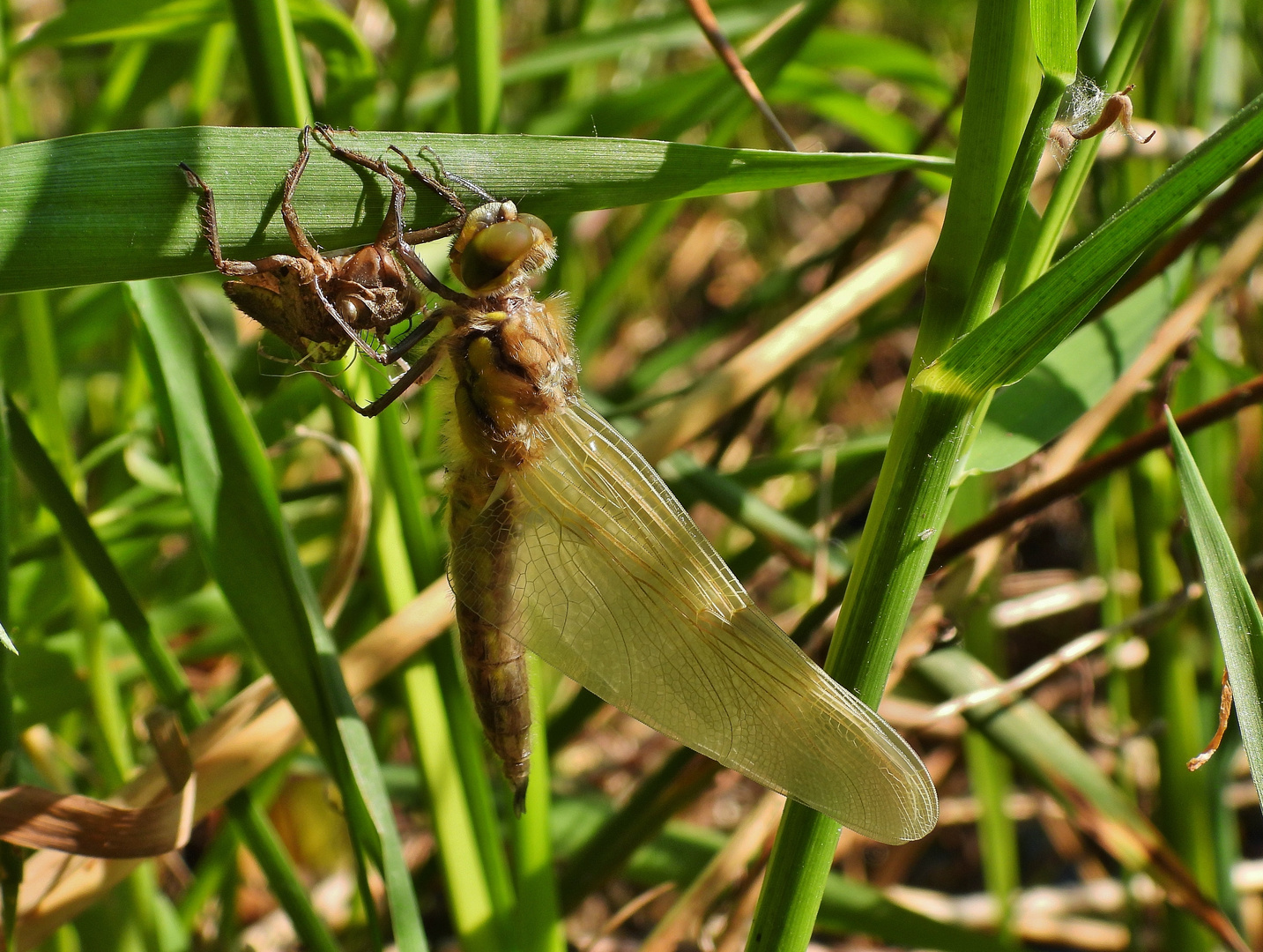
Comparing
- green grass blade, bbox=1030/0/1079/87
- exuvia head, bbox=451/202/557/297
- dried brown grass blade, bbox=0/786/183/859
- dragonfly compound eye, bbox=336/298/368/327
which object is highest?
green grass blade, bbox=1030/0/1079/87

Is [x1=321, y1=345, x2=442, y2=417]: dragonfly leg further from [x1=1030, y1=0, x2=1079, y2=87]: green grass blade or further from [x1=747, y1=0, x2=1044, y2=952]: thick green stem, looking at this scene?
[x1=1030, y1=0, x2=1079, y2=87]: green grass blade

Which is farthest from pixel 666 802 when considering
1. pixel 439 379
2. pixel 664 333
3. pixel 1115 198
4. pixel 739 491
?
pixel 664 333

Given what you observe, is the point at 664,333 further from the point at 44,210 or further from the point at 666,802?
the point at 44,210

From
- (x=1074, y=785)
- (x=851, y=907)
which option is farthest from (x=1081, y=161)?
(x=851, y=907)

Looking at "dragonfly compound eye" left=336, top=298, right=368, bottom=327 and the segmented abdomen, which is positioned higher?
"dragonfly compound eye" left=336, top=298, right=368, bottom=327

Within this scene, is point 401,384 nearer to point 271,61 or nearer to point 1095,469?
point 271,61

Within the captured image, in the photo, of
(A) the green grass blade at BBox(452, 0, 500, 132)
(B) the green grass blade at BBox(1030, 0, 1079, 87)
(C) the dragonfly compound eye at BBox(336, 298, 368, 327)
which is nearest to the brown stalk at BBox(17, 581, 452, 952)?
(C) the dragonfly compound eye at BBox(336, 298, 368, 327)
